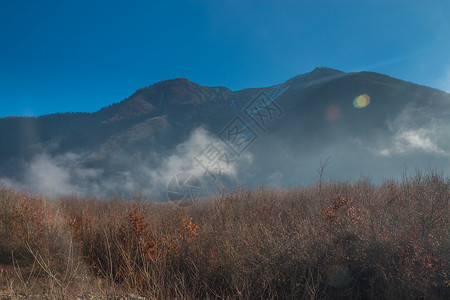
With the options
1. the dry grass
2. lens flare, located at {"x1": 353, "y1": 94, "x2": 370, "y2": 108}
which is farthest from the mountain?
the dry grass

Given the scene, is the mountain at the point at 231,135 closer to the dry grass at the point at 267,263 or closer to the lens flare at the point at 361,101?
the lens flare at the point at 361,101

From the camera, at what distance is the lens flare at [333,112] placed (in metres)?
70.3

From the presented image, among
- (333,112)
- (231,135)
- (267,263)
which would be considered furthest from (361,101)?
(267,263)

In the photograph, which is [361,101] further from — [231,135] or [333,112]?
[231,135]

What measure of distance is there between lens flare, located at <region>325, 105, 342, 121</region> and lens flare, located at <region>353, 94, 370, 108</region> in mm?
4674

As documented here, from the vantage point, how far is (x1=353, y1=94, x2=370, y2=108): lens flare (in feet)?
214

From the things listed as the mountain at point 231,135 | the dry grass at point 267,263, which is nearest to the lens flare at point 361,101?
the mountain at point 231,135

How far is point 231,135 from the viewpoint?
303 feet

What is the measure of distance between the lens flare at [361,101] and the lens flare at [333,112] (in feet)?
15.3

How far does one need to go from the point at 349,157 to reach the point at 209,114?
215 ft

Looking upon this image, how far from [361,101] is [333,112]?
7.90m

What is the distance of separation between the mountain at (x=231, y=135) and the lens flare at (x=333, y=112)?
32cm

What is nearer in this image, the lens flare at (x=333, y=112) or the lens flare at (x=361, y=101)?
the lens flare at (x=361, y=101)

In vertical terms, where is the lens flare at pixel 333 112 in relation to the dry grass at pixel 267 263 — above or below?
above
